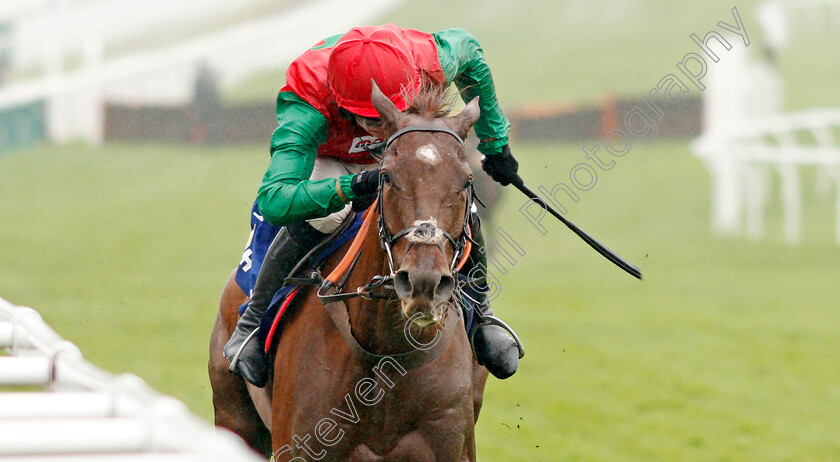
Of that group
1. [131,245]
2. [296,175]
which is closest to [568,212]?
[131,245]

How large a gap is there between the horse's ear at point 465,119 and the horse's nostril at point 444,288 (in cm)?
51

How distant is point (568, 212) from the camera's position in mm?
18625

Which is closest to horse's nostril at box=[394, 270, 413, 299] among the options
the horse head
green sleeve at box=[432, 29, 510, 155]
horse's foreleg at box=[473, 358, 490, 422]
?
the horse head

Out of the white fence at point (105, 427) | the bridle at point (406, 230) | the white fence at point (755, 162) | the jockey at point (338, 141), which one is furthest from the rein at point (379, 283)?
the white fence at point (755, 162)

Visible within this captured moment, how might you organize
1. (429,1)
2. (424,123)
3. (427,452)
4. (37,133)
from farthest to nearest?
(429,1), (37,133), (427,452), (424,123)

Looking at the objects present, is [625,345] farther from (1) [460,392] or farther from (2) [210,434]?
(2) [210,434]

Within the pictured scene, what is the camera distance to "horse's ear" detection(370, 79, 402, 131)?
3025 mm

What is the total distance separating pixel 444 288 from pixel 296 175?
79 centimetres

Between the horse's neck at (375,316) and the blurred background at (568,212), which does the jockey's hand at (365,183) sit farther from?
the blurred background at (568,212)

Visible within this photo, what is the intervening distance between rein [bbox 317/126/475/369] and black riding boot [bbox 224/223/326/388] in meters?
0.28

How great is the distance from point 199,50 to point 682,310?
12900 mm

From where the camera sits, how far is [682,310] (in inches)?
437

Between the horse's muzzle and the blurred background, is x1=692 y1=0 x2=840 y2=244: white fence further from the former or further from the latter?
the horse's muzzle

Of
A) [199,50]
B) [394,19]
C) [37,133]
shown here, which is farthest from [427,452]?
[394,19]
